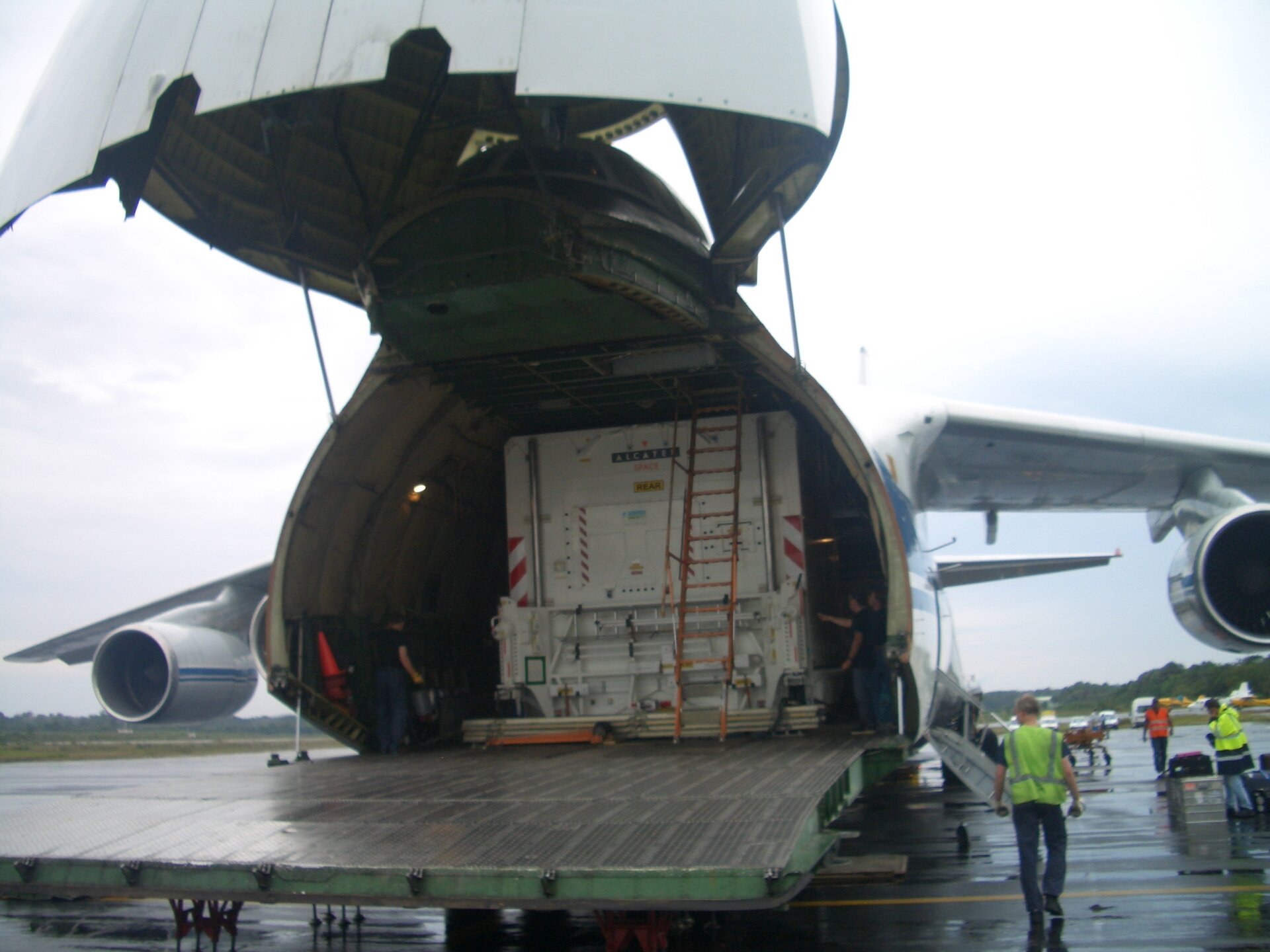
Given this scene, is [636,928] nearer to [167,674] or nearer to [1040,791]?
[1040,791]

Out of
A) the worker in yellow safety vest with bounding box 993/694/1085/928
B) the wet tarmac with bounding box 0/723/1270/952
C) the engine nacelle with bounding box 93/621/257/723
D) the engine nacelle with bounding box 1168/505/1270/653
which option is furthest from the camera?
the engine nacelle with bounding box 93/621/257/723

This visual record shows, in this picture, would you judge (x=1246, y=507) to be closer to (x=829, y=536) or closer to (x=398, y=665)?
(x=829, y=536)

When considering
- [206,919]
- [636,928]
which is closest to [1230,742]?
[636,928]

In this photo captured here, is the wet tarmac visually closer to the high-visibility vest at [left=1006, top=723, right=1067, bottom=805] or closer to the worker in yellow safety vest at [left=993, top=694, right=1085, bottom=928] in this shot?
the worker in yellow safety vest at [left=993, top=694, right=1085, bottom=928]

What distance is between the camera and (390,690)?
819 cm

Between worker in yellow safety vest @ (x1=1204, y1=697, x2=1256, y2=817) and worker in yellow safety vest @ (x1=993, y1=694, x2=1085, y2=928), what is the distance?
13.4ft

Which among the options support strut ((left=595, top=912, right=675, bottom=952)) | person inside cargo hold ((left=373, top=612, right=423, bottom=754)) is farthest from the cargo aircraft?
support strut ((left=595, top=912, right=675, bottom=952))

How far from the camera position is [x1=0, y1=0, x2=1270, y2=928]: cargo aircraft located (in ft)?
13.9

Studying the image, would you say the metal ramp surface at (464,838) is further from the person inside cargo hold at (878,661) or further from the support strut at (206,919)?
the person inside cargo hold at (878,661)

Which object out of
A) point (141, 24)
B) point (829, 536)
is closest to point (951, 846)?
point (829, 536)

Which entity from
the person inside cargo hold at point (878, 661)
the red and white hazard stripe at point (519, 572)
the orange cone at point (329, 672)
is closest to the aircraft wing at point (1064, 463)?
the person inside cargo hold at point (878, 661)

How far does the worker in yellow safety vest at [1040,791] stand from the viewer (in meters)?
5.14

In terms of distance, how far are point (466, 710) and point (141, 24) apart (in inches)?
239

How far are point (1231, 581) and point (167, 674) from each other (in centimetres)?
1063
